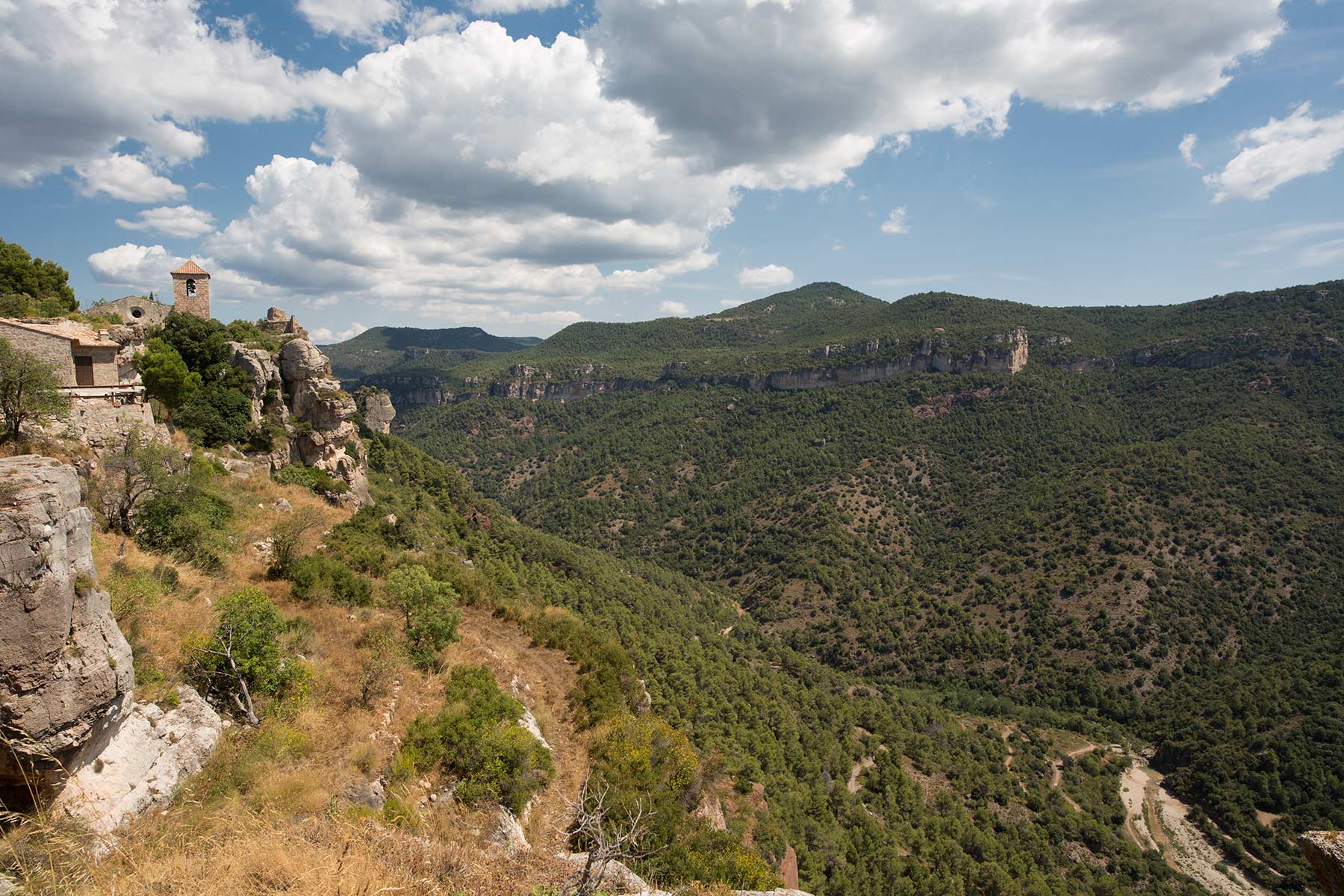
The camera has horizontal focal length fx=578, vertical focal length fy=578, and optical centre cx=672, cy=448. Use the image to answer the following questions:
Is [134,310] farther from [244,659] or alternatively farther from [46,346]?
[244,659]

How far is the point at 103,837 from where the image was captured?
6.29 m

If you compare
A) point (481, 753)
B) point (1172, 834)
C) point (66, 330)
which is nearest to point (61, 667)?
point (481, 753)

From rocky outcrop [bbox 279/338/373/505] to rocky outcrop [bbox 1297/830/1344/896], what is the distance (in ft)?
99.0

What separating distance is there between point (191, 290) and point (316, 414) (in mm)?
10296

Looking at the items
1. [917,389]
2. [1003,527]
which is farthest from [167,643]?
[917,389]

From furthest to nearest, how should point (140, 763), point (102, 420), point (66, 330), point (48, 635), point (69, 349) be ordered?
point (66, 330) → point (69, 349) → point (102, 420) → point (140, 763) → point (48, 635)

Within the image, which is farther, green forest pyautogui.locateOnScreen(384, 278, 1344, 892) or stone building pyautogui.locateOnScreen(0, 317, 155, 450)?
green forest pyautogui.locateOnScreen(384, 278, 1344, 892)

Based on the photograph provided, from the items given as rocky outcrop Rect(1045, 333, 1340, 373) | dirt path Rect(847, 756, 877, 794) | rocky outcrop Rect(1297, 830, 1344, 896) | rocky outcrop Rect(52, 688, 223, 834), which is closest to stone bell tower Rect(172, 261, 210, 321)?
rocky outcrop Rect(52, 688, 223, 834)

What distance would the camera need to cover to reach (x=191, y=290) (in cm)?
2983

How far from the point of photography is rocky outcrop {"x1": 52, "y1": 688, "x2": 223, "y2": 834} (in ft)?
23.1

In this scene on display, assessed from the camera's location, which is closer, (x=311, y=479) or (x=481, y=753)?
(x=481, y=753)

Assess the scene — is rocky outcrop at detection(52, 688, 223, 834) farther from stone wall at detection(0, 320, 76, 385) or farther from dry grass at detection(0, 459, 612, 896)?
stone wall at detection(0, 320, 76, 385)

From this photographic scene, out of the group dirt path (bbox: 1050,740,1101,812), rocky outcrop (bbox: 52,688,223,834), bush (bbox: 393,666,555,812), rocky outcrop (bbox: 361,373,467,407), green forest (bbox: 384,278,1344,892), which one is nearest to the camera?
rocky outcrop (bbox: 52,688,223,834)

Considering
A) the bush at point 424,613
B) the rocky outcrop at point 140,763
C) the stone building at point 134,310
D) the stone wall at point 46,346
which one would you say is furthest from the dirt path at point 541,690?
the stone building at point 134,310
